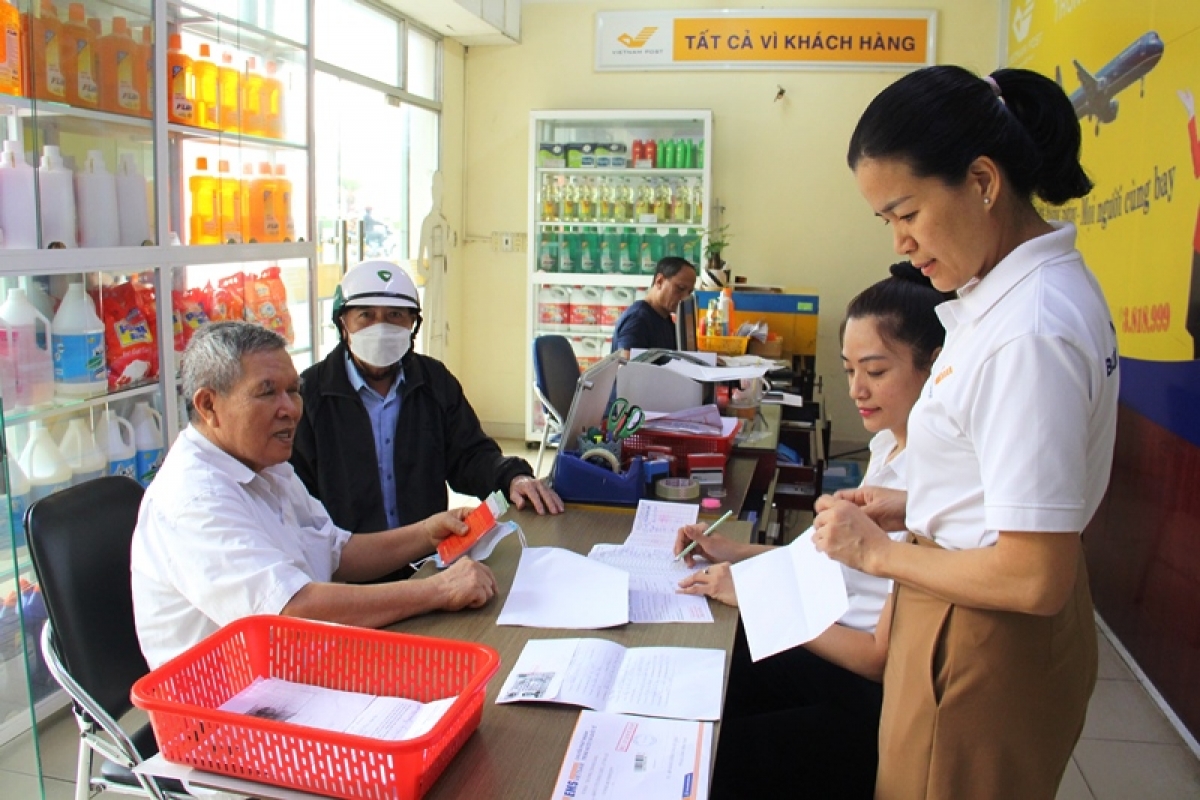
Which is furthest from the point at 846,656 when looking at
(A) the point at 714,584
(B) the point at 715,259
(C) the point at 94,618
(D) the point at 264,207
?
(B) the point at 715,259

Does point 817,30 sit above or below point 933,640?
above

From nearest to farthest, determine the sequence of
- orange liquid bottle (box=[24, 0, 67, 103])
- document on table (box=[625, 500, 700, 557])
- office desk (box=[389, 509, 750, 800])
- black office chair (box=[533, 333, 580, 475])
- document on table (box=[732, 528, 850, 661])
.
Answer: office desk (box=[389, 509, 750, 800]) → document on table (box=[732, 528, 850, 661]) → document on table (box=[625, 500, 700, 557]) → orange liquid bottle (box=[24, 0, 67, 103]) → black office chair (box=[533, 333, 580, 475])

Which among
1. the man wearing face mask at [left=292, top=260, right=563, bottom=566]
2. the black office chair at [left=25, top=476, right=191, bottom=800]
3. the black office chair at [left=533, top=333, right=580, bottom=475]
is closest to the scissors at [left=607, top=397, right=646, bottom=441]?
the man wearing face mask at [left=292, top=260, right=563, bottom=566]

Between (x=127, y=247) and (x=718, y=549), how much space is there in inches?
83.9

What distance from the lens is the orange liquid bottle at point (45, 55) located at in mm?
2631

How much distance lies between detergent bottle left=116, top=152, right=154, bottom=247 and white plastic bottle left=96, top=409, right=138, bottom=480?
57 cm

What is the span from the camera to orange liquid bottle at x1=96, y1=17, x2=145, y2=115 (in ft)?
9.45

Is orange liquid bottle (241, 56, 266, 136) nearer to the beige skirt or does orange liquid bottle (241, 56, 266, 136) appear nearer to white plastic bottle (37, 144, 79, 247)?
white plastic bottle (37, 144, 79, 247)

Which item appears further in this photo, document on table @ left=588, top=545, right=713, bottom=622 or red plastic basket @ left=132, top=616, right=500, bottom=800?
document on table @ left=588, top=545, right=713, bottom=622

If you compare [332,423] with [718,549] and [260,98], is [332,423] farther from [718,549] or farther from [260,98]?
[260,98]

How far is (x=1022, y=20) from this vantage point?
546cm

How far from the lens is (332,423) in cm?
257

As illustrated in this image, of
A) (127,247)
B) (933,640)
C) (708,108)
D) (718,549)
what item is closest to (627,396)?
(718,549)

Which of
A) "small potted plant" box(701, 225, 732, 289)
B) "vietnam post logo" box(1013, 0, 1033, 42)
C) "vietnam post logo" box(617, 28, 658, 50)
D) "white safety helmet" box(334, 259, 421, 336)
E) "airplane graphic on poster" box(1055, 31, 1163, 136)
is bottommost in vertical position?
"white safety helmet" box(334, 259, 421, 336)
